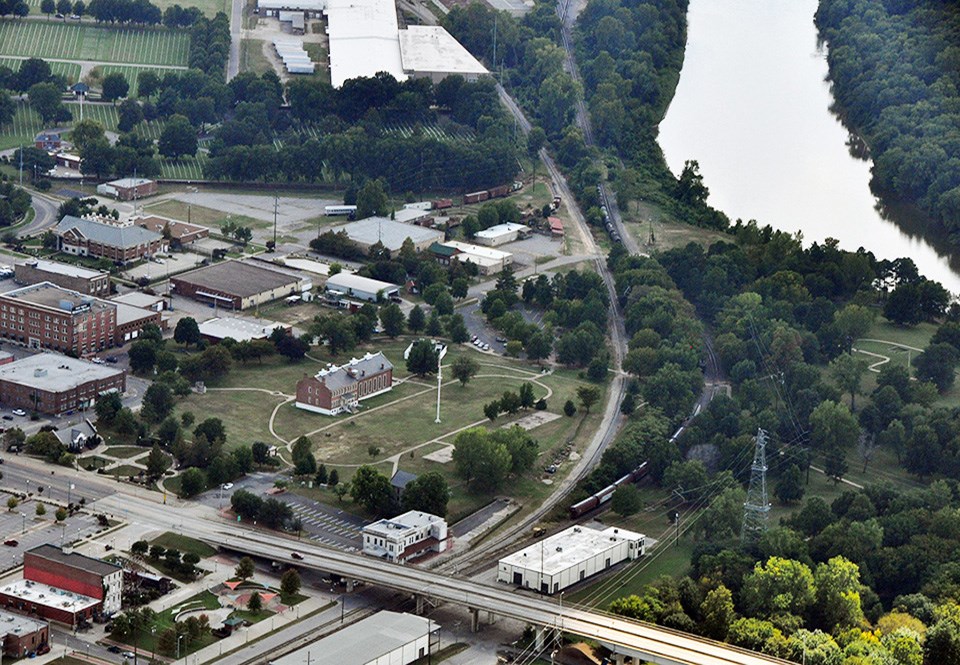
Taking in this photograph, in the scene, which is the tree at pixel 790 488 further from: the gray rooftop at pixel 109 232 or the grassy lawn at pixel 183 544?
the gray rooftop at pixel 109 232

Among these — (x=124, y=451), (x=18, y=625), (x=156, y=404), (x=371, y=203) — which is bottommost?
(x=18, y=625)

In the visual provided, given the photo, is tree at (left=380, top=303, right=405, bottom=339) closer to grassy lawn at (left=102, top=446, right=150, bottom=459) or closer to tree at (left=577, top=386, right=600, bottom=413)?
tree at (left=577, top=386, right=600, bottom=413)

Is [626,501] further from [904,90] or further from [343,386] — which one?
[904,90]

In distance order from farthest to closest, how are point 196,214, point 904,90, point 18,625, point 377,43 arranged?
point 377,43 → point 904,90 → point 196,214 → point 18,625

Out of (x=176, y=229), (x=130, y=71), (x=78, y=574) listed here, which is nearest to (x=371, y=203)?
(x=176, y=229)

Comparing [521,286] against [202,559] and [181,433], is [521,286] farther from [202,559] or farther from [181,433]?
[202,559]

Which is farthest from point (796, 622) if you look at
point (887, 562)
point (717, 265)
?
point (717, 265)
